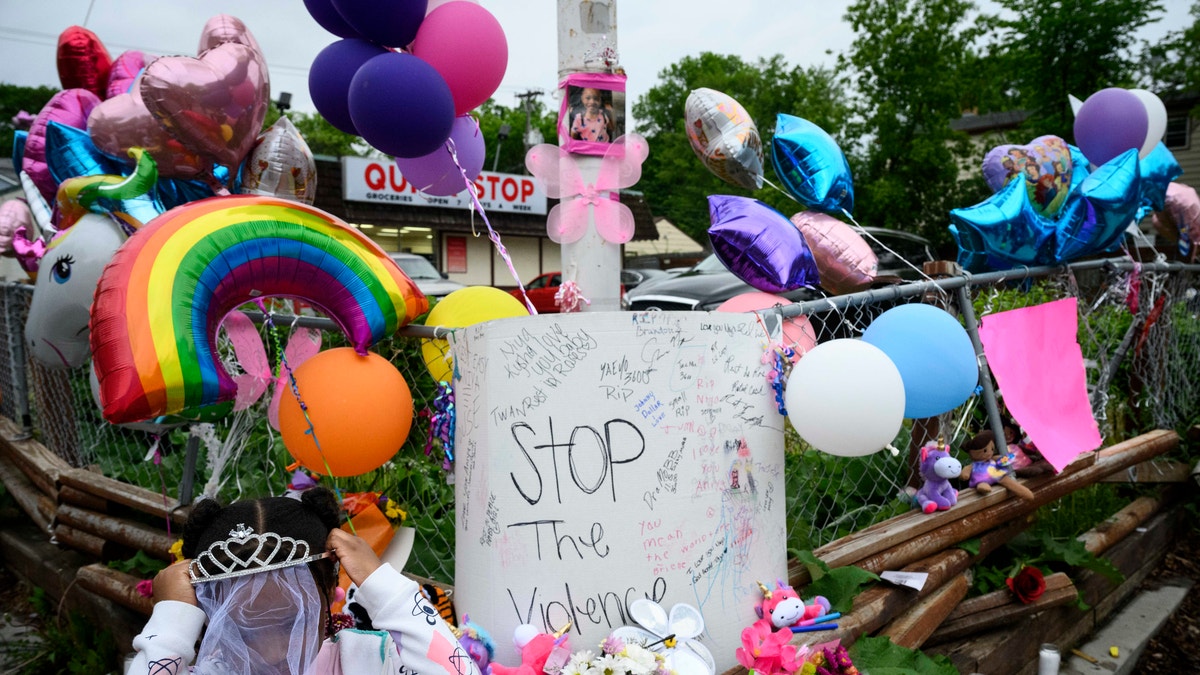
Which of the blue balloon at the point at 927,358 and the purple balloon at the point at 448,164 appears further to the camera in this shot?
the purple balloon at the point at 448,164

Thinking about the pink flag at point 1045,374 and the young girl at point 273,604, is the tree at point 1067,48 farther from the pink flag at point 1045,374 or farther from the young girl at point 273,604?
the young girl at point 273,604

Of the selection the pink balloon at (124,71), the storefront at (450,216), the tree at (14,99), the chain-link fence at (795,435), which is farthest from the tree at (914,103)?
the tree at (14,99)

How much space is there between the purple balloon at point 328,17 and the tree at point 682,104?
22.7 metres

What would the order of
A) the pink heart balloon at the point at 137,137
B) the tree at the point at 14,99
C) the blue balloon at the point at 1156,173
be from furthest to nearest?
the tree at the point at 14,99 < the blue balloon at the point at 1156,173 < the pink heart balloon at the point at 137,137

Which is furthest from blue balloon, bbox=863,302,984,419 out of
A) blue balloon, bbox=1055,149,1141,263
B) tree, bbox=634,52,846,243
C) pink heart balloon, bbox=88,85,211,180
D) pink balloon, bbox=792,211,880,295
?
tree, bbox=634,52,846,243

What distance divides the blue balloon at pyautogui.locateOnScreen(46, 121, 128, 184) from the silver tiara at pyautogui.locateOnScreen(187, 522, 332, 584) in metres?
2.68

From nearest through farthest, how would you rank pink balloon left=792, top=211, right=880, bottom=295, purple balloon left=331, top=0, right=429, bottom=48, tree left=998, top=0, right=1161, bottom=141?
purple balloon left=331, top=0, right=429, bottom=48 < pink balloon left=792, top=211, right=880, bottom=295 < tree left=998, top=0, right=1161, bottom=141

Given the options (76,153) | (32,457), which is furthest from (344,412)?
(32,457)

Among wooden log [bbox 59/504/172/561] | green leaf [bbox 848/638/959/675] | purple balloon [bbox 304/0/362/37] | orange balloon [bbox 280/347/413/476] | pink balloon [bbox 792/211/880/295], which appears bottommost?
wooden log [bbox 59/504/172/561]

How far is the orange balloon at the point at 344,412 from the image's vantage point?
2666 millimetres

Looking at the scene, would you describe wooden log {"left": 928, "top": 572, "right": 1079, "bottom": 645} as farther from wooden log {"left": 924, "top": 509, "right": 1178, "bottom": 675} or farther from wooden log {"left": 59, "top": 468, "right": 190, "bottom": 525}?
wooden log {"left": 59, "top": 468, "right": 190, "bottom": 525}

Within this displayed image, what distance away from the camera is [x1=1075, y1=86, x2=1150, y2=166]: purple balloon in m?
4.33

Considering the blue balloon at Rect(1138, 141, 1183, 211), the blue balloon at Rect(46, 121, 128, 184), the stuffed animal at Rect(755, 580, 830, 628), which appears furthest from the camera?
the blue balloon at Rect(1138, 141, 1183, 211)

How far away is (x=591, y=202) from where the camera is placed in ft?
9.76
